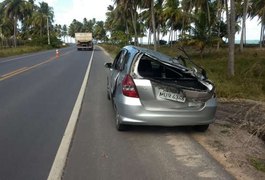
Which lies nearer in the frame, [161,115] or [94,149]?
[94,149]

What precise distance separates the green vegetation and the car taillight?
2.26 m

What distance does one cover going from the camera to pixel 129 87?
269 inches

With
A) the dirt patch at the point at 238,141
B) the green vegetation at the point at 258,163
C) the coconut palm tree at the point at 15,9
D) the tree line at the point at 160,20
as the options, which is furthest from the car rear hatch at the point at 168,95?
the coconut palm tree at the point at 15,9

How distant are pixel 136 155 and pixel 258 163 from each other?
5.77 feet

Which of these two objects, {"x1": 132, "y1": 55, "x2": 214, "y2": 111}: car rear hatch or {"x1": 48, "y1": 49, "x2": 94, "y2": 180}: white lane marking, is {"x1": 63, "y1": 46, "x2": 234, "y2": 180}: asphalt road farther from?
{"x1": 132, "y1": 55, "x2": 214, "y2": 111}: car rear hatch

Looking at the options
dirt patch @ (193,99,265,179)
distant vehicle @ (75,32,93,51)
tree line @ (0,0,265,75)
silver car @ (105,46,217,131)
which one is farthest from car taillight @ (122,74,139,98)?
distant vehicle @ (75,32,93,51)

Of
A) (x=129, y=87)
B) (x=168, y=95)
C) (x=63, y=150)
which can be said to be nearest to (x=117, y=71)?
(x=129, y=87)

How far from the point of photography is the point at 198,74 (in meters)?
7.62

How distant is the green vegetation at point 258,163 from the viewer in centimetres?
515

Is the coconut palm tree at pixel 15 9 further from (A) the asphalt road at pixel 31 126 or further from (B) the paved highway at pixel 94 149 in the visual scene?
(B) the paved highway at pixel 94 149

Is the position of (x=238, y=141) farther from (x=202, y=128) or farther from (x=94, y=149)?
(x=94, y=149)

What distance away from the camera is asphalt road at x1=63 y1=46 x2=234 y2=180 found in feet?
16.4

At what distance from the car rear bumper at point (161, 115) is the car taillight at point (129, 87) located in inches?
3.9

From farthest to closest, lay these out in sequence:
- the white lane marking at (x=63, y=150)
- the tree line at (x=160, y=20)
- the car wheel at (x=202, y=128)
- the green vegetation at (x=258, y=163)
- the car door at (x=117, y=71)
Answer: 1. the tree line at (x=160, y=20)
2. the car door at (x=117, y=71)
3. the car wheel at (x=202, y=128)
4. the green vegetation at (x=258, y=163)
5. the white lane marking at (x=63, y=150)
